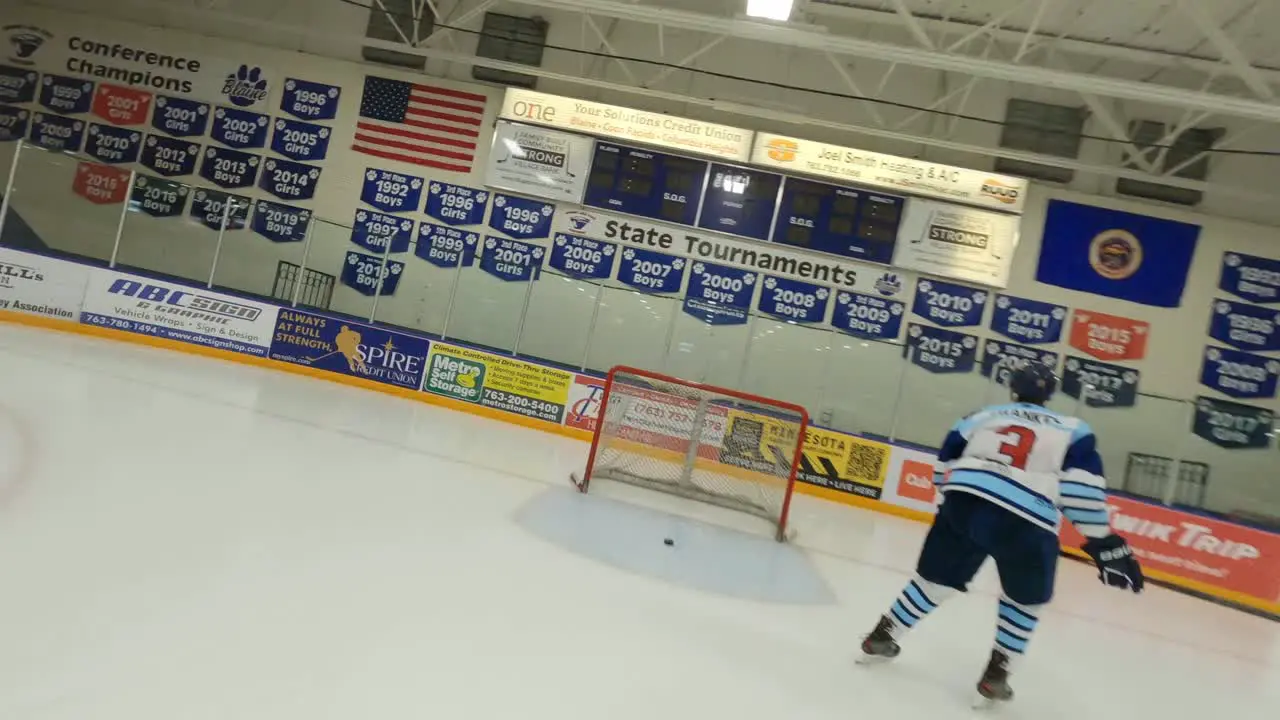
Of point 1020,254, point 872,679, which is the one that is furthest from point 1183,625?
point 1020,254

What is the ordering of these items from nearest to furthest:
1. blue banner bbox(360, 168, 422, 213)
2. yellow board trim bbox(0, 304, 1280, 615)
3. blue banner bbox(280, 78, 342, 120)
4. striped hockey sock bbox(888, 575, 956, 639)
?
striped hockey sock bbox(888, 575, 956, 639), yellow board trim bbox(0, 304, 1280, 615), blue banner bbox(360, 168, 422, 213), blue banner bbox(280, 78, 342, 120)

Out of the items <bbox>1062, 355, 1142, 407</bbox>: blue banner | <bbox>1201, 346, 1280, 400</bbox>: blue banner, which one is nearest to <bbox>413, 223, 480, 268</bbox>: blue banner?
<bbox>1062, 355, 1142, 407</bbox>: blue banner

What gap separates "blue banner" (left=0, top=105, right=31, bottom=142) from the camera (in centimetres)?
1241

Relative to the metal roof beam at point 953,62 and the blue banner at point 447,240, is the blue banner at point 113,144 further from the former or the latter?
the metal roof beam at point 953,62

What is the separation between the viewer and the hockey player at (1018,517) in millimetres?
2979

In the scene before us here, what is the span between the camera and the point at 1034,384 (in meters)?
3.22

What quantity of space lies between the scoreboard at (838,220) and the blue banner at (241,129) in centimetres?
876

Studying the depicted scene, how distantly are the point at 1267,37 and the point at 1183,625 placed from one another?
287 inches

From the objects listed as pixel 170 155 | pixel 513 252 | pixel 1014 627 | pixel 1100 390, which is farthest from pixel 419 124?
pixel 1014 627

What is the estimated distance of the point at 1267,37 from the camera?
8594mm

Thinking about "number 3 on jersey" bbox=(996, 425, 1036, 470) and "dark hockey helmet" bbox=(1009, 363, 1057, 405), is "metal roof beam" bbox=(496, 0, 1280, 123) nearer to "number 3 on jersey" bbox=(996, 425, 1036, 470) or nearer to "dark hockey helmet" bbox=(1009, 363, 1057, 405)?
"dark hockey helmet" bbox=(1009, 363, 1057, 405)

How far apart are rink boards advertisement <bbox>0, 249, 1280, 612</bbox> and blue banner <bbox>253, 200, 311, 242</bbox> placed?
3.66 feet

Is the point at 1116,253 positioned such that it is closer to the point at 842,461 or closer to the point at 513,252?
the point at 842,461

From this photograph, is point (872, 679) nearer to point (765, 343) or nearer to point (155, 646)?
point (155, 646)
